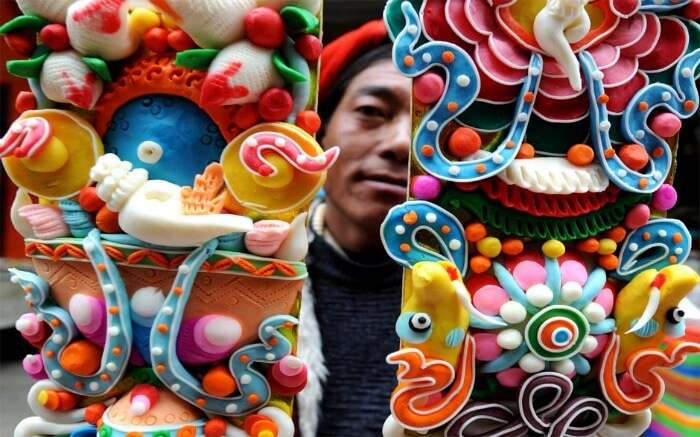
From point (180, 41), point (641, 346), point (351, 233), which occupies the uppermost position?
point (180, 41)

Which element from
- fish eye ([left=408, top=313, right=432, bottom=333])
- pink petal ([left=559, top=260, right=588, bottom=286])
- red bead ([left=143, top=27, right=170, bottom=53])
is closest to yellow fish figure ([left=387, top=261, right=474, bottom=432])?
fish eye ([left=408, top=313, right=432, bottom=333])

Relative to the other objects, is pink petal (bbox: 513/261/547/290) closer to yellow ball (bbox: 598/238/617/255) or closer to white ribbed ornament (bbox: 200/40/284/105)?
yellow ball (bbox: 598/238/617/255)

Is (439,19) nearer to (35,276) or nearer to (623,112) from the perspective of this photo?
(623,112)

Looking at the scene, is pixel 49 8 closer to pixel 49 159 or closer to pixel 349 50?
pixel 49 159

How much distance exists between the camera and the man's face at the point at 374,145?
2.85ft

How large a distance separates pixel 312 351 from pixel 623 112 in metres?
0.49

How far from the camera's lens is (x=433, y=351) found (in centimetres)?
61

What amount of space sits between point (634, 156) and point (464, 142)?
0.18 m

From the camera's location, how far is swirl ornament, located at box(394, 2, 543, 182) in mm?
602

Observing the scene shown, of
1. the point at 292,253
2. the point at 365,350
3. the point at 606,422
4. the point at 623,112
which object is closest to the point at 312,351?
the point at 365,350

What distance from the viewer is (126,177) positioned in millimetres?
589

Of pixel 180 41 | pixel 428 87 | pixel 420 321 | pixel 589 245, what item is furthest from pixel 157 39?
pixel 589 245

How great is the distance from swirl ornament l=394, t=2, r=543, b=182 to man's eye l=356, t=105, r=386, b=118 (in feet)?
0.90

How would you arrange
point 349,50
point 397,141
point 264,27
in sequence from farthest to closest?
point 349,50 < point 397,141 < point 264,27
